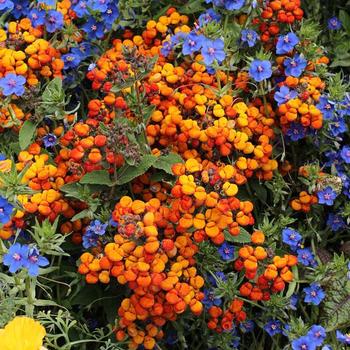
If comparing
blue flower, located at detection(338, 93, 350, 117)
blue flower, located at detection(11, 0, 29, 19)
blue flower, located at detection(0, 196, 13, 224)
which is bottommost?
blue flower, located at detection(338, 93, 350, 117)

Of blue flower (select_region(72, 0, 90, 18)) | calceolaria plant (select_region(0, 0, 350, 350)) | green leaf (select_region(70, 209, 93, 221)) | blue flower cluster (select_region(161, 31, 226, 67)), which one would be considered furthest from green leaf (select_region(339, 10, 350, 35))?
green leaf (select_region(70, 209, 93, 221))

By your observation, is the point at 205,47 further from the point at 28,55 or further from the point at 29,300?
the point at 29,300

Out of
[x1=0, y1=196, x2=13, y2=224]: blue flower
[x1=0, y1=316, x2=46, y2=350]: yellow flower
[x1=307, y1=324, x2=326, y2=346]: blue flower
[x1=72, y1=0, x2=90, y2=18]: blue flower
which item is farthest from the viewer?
[x1=72, y1=0, x2=90, y2=18]: blue flower

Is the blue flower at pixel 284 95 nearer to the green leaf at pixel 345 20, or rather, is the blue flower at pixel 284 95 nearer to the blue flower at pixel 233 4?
the blue flower at pixel 233 4

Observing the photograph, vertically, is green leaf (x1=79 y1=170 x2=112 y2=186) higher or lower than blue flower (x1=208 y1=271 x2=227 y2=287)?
higher

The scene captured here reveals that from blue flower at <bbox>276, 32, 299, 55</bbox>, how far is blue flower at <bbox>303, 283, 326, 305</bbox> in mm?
974

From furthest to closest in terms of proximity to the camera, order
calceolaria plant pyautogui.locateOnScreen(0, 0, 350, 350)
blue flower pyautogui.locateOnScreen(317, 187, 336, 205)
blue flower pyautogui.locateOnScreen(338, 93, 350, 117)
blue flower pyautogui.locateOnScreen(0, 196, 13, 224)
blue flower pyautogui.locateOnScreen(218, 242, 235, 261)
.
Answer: blue flower pyautogui.locateOnScreen(338, 93, 350, 117) → blue flower pyautogui.locateOnScreen(317, 187, 336, 205) → blue flower pyautogui.locateOnScreen(218, 242, 235, 261) → calceolaria plant pyautogui.locateOnScreen(0, 0, 350, 350) → blue flower pyautogui.locateOnScreen(0, 196, 13, 224)

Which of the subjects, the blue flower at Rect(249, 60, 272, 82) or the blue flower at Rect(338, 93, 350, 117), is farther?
the blue flower at Rect(338, 93, 350, 117)

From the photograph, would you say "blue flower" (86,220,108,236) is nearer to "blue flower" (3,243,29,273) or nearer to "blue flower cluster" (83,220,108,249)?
"blue flower cluster" (83,220,108,249)

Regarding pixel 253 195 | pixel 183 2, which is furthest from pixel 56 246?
pixel 183 2

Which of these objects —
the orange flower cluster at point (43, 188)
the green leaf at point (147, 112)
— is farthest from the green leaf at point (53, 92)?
the green leaf at point (147, 112)

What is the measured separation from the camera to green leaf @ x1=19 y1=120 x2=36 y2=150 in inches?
117

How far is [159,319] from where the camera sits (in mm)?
2674

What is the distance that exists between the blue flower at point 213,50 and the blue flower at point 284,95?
0.28m
